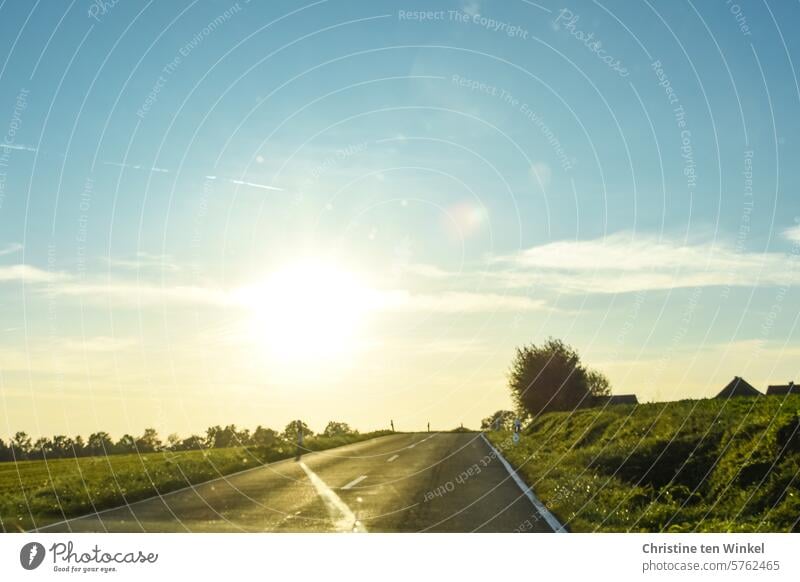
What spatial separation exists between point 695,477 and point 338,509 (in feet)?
25.8

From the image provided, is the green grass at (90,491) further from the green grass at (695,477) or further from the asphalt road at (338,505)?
the green grass at (695,477)

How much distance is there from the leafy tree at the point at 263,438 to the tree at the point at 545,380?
3184 centimetres

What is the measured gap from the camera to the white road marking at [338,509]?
38.6ft

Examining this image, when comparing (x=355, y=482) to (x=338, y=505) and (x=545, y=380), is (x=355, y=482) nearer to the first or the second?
(x=338, y=505)

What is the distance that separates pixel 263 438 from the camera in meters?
35.6

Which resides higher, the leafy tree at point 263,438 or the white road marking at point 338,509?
the leafy tree at point 263,438

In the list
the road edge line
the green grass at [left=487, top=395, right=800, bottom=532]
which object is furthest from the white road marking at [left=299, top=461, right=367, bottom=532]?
the green grass at [left=487, top=395, right=800, bottom=532]

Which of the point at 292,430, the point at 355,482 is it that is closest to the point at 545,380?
the point at 292,430

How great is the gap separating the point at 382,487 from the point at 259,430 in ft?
71.9

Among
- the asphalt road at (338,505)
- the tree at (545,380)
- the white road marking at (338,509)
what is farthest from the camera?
the tree at (545,380)

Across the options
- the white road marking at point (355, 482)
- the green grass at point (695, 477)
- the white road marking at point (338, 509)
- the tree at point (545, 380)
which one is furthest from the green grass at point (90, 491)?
the tree at point (545, 380)

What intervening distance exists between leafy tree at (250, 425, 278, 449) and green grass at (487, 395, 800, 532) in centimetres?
1609
